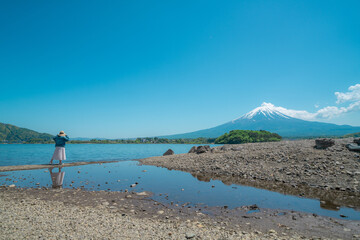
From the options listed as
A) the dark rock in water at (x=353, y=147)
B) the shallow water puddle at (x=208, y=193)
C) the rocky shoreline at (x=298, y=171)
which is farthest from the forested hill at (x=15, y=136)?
the dark rock in water at (x=353, y=147)

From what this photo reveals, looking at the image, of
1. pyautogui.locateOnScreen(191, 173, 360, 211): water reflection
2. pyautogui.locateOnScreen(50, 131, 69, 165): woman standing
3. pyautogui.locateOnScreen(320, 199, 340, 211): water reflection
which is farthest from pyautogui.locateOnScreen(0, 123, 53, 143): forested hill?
pyautogui.locateOnScreen(320, 199, 340, 211): water reflection

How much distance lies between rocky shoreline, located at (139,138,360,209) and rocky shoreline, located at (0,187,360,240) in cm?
356

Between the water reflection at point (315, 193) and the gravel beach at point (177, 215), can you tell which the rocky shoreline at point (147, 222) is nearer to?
the gravel beach at point (177, 215)

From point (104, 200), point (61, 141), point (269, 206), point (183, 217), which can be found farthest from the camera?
point (61, 141)

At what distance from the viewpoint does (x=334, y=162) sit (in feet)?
39.9

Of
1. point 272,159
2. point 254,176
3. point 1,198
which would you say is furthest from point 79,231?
point 272,159

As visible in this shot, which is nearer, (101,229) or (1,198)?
(101,229)

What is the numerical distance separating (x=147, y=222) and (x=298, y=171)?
1065cm

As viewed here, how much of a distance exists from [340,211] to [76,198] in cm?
1069

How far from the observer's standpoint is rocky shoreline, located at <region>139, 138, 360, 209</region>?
30.6ft

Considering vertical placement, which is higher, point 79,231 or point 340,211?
point 79,231

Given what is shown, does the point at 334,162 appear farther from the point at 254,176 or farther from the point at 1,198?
the point at 1,198

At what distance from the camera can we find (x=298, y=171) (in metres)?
11.9

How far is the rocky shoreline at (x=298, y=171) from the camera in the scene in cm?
931
